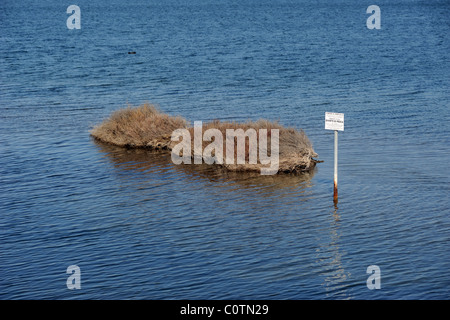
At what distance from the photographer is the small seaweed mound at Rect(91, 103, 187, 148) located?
30.9 metres

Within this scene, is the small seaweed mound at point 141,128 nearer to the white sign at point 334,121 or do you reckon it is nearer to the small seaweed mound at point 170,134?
the small seaweed mound at point 170,134

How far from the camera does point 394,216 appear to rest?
2112 cm

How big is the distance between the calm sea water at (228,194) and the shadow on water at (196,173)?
0.37 feet

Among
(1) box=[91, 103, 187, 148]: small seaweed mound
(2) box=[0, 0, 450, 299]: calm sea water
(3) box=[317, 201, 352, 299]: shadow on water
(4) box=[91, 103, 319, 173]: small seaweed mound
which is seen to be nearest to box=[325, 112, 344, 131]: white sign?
(2) box=[0, 0, 450, 299]: calm sea water

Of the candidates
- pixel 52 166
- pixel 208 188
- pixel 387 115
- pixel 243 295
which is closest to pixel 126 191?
pixel 208 188

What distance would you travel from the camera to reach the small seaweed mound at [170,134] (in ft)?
86.4

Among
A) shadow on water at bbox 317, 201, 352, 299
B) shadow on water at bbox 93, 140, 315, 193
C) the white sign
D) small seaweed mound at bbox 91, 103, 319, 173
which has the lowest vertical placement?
shadow on water at bbox 317, 201, 352, 299

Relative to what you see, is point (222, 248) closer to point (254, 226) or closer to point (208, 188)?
point (254, 226)

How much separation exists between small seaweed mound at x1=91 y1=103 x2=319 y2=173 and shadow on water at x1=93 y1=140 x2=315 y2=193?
397 mm

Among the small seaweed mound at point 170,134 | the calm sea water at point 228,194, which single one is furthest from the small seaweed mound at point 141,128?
the calm sea water at point 228,194

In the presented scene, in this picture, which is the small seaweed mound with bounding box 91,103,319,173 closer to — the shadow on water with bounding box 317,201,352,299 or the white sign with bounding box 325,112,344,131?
the white sign with bounding box 325,112,344,131

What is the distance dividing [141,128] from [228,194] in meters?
8.54

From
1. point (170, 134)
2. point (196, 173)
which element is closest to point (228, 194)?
point (196, 173)
